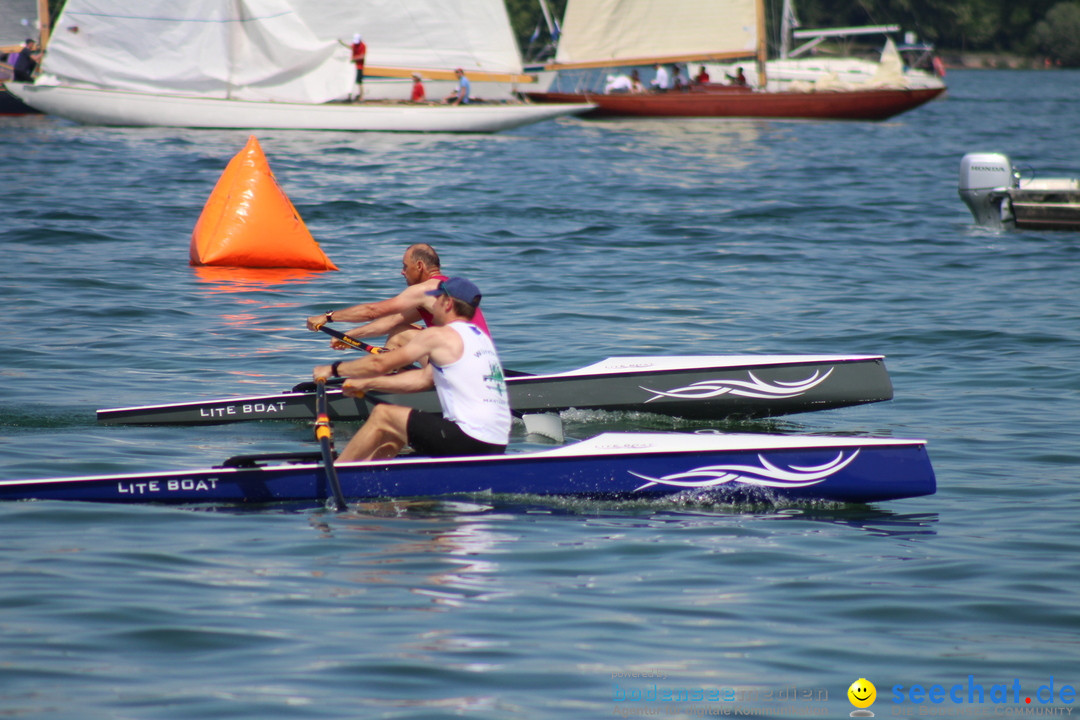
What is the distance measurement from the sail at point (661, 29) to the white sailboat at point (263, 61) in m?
6.84

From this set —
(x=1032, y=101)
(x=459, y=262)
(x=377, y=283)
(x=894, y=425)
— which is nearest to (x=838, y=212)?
(x=459, y=262)

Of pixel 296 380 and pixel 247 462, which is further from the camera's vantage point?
pixel 296 380

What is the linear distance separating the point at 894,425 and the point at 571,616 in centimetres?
454

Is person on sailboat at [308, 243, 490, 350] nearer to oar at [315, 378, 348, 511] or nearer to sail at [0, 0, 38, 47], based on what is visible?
oar at [315, 378, 348, 511]

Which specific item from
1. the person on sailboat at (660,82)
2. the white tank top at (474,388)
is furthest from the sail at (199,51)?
the white tank top at (474,388)

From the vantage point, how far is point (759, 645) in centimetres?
517

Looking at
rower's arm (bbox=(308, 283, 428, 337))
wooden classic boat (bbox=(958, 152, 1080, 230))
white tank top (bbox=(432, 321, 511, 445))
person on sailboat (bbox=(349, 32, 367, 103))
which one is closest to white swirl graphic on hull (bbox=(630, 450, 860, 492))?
white tank top (bbox=(432, 321, 511, 445))

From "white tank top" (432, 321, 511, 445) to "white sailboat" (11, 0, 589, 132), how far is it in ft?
75.9

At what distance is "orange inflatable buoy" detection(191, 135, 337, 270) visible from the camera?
49.9ft

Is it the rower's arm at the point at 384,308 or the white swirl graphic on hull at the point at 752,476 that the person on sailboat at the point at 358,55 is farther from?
the white swirl graphic on hull at the point at 752,476

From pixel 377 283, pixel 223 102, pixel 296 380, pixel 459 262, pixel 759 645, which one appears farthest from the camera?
pixel 223 102

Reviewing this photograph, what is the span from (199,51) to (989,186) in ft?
60.6

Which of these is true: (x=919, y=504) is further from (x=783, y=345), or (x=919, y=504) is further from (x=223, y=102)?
(x=223, y=102)

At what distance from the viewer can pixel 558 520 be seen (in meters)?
6.88
